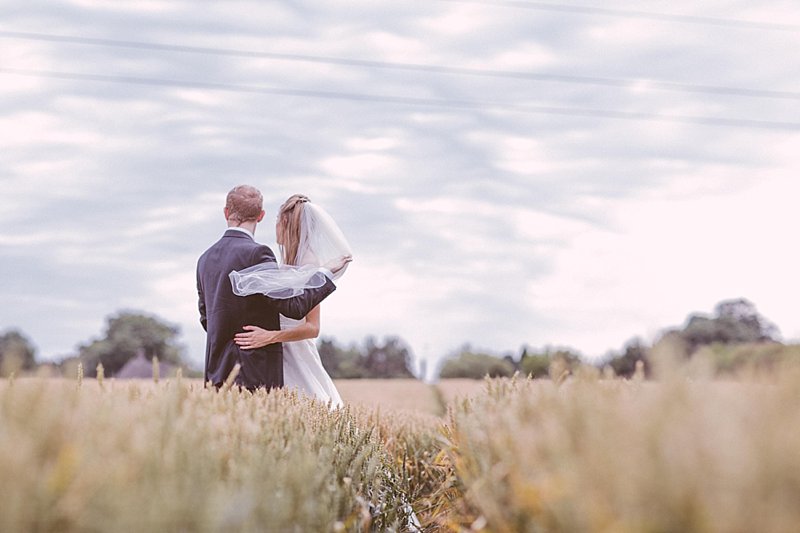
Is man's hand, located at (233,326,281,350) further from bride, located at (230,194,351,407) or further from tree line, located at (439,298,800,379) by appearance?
tree line, located at (439,298,800,379)

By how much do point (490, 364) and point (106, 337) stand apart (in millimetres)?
27966

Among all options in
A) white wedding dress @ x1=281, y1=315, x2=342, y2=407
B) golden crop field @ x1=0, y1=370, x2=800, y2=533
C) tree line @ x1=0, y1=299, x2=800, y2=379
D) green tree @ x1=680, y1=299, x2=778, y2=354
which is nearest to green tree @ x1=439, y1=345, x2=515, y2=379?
tree line @ x1=0, y1=299, x2=800, y2=379

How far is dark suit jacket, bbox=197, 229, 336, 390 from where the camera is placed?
732 centimetres

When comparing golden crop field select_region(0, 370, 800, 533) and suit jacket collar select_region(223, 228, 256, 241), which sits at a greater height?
suit jacket collar select_region(223, 228, 256, 241)

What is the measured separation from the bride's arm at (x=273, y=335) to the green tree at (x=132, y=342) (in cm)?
5526

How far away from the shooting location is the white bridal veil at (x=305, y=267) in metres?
7.21

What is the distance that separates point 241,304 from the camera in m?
7.35

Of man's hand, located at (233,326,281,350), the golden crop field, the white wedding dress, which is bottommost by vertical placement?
the golden crop field

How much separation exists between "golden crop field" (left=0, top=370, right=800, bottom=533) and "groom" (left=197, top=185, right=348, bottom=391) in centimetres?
288

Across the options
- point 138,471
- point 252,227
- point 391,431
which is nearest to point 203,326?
point 252,227

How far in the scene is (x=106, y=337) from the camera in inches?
2554

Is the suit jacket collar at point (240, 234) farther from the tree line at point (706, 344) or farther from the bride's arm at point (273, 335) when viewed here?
A: the tree line at point (706, 344)

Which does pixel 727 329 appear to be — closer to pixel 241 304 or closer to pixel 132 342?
pixel 132 342

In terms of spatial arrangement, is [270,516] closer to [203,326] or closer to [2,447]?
[2,447]
